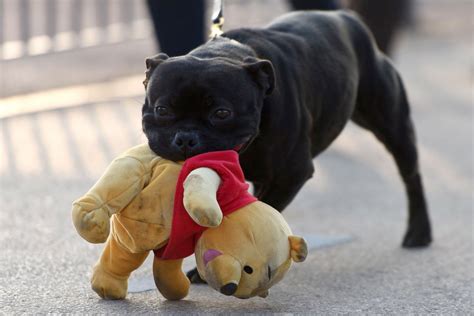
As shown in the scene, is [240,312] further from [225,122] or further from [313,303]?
[225,122]

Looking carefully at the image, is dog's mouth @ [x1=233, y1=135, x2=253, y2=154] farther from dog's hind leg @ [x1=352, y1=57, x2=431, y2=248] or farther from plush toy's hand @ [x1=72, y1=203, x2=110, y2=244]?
dog's hind leg @ [x1=352, y1=57, x2=431, y2=248]

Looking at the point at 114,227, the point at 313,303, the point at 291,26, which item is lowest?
the point at 313,303

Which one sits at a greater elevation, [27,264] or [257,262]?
[257,262]

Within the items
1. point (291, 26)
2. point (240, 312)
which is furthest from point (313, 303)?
point (291, 26)

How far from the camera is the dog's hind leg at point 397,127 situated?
434 cm

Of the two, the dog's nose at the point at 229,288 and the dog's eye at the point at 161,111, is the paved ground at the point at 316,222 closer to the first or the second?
the dog's nose at the point at 229,288

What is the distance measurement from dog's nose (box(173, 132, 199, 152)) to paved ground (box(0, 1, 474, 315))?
20.4 inches

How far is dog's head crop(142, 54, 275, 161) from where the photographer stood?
304 cm

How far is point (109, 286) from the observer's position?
325 cm

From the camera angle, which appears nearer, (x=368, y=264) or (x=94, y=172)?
(x=368, y=264)

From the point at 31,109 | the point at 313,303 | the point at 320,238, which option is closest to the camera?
the point at 313,303

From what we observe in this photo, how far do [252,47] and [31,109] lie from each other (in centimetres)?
375

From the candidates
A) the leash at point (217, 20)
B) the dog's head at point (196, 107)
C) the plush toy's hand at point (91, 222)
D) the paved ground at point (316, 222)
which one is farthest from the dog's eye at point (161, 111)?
the leash at point (217, 20)

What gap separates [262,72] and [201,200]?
0.56 metres
